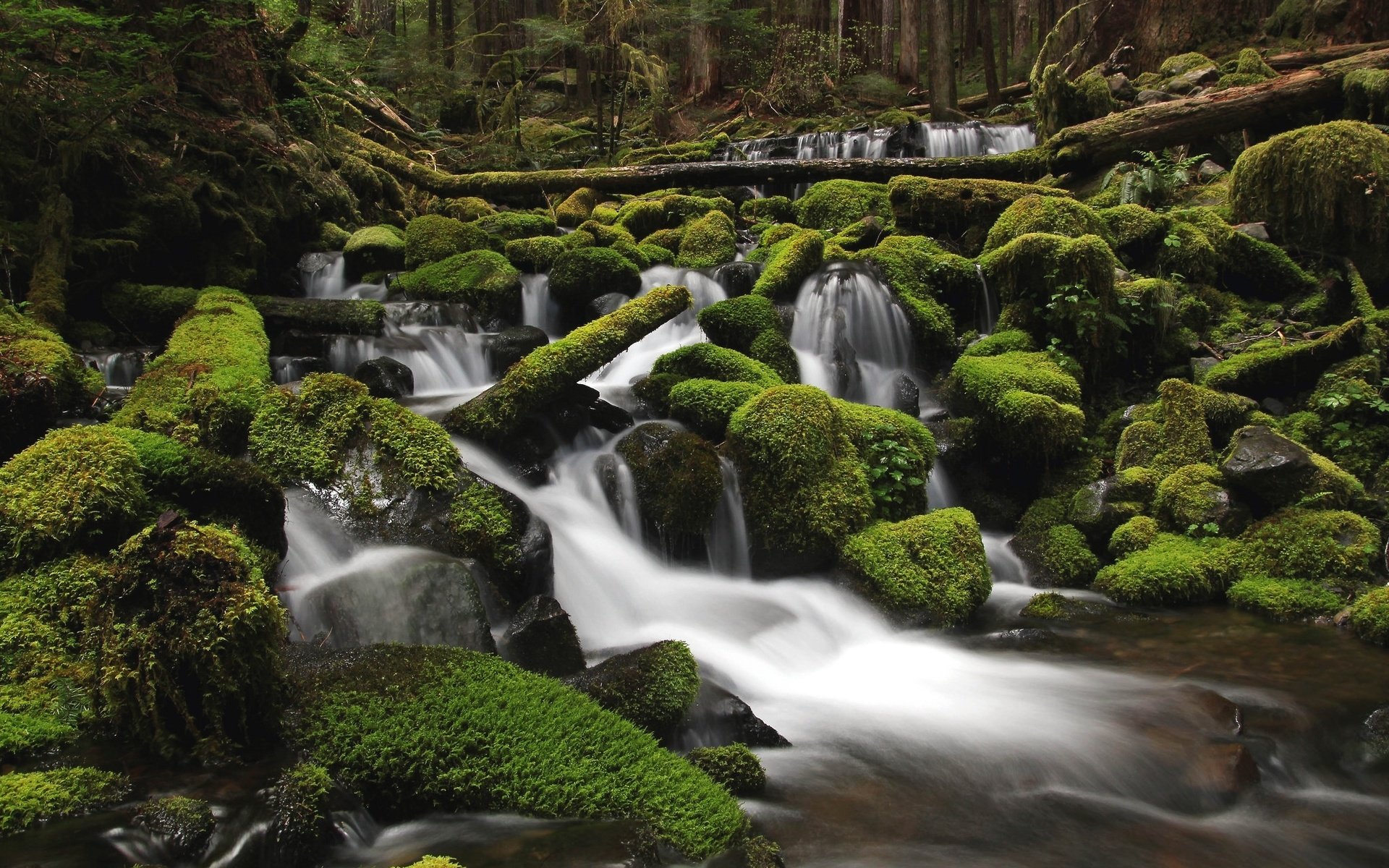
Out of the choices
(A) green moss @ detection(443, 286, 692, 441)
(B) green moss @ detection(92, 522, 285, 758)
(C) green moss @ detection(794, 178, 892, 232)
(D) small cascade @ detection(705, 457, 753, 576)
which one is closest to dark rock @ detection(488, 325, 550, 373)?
(A) green moss @ detection(443, 286, 692, 441)

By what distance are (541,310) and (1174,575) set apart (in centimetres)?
733

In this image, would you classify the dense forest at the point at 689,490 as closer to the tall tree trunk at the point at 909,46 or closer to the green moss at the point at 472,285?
the green moss at the point at 472,285

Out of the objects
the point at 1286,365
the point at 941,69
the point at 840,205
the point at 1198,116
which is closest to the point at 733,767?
the point at 1286,365

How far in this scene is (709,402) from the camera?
7.51 meters

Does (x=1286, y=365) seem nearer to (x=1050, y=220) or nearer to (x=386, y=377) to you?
(x=1050, y=220)

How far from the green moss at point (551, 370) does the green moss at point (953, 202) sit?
5.67 metres

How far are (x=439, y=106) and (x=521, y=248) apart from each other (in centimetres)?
1483

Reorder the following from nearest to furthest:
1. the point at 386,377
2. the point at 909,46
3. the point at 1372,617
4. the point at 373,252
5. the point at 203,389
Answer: the point at 1372,617, the point at 203,389, the point at 386,377, the point at 373,252, the point at 909,46

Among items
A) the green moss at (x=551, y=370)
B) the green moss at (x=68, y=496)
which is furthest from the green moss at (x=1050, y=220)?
the green moss at (x=68, y=496)

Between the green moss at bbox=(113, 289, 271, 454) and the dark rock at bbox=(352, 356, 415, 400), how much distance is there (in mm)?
883

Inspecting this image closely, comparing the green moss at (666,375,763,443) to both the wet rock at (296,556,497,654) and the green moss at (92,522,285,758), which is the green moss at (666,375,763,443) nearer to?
the wet rock at (296,556,497,654)

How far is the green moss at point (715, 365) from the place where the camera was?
809 cm

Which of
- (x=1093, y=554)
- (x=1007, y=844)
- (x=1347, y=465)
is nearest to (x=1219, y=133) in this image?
(x=1347, y=465)

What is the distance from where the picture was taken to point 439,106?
78.0 ft
